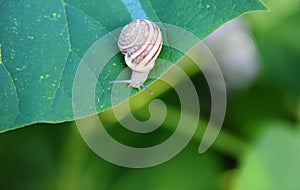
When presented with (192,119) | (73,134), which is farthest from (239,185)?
(73,134)

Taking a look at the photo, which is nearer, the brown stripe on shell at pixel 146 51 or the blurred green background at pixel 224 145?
the brown stripe on shell at pixel 146 51

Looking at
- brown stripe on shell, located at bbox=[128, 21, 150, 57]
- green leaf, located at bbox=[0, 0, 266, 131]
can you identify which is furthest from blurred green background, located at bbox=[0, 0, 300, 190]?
green leaf, located at bbox=[0, 0, 266, 131]

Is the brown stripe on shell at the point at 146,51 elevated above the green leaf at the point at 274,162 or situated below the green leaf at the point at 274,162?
above

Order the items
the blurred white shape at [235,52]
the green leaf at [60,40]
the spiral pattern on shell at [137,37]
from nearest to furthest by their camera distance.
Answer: the green leaf at [60,40], the spiral pattern on shell at [137,37], the blurred white shape at [235,52]

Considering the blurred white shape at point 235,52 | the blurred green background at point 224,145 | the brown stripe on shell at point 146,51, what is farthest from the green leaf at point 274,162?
the brown stripe on shell at point 146,51

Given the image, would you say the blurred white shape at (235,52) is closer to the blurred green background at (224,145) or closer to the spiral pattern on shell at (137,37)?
the blurred green background at (224,145)

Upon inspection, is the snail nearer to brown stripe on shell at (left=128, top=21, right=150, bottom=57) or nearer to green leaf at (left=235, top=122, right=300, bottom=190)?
brown stripe on shell at (left=128, top=21, right=150, bottom=57)
